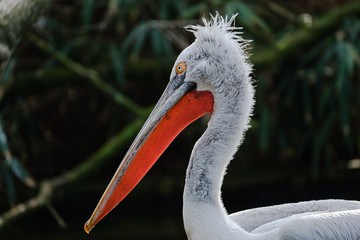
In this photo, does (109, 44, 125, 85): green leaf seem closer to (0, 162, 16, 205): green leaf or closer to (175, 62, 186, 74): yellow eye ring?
(0, 162, 16, 205): green leaf

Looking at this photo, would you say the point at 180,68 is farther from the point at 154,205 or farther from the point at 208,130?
the point at 154,205

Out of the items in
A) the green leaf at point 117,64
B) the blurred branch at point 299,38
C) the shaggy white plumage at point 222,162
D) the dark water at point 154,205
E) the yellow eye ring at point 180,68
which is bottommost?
the dark water at point 154,205

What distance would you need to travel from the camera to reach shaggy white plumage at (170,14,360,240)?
2326 millimetres

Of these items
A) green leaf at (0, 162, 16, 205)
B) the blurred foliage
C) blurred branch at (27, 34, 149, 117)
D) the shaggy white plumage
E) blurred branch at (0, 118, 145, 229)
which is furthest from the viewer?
the blurred foliage

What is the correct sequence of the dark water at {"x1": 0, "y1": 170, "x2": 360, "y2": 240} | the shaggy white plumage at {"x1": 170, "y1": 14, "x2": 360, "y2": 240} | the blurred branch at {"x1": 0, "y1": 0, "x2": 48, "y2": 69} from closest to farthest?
1. the blurred branch at {"x1": 0, "y1": 0, "x2": 48, "y2": 69}
2. the shaggy white plumage at {"x1": 170, "y1": 14, "x2": 360, "y2": 240}
3. the dark water at {"x1": 0, "y1": 170, "x2": 360, "y2": 240}

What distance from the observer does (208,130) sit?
8.20 feet

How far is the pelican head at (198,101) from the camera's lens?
250 cm

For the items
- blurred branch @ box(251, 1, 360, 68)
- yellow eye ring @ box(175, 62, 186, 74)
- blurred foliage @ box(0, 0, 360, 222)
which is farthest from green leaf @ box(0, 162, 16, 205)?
yellow eye ring @ box(175, 62, 186, 74)

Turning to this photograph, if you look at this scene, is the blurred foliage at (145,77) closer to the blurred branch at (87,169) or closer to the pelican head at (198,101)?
the blurred branch at (87,169)

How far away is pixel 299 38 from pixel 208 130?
3091mm

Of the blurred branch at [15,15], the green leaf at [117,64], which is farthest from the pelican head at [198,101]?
the green leaf at [117,64]

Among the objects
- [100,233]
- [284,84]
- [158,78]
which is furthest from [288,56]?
[100,233]

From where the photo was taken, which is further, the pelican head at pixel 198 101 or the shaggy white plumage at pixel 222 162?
the pelican head at pixel 198 101

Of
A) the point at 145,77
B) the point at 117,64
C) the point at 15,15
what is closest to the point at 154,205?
the point at 145,77
